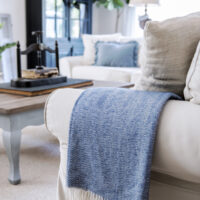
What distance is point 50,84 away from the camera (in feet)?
7.38

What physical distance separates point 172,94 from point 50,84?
1297 mm

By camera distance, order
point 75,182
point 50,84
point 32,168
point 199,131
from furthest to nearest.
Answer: point 50,84, point 32,168, point 75,182, point 199,131

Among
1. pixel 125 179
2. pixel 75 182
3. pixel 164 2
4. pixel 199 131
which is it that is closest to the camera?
pixel 199 131

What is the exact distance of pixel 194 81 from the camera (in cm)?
106

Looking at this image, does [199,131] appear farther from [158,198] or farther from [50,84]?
[50,84]

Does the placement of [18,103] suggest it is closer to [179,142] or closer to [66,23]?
[179,142]

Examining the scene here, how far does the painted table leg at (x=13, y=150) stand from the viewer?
1681 millimetres

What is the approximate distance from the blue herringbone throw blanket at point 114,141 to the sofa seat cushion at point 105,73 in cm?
226

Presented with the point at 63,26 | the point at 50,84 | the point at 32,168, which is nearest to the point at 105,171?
the point at 32,168

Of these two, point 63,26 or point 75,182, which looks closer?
point 75,182

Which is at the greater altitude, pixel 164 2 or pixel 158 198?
pixel 164 2

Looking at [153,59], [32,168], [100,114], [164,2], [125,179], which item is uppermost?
[164,2]

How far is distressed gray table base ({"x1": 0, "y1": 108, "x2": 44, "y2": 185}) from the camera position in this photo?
64.7 inches

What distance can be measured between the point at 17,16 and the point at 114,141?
3.88m
